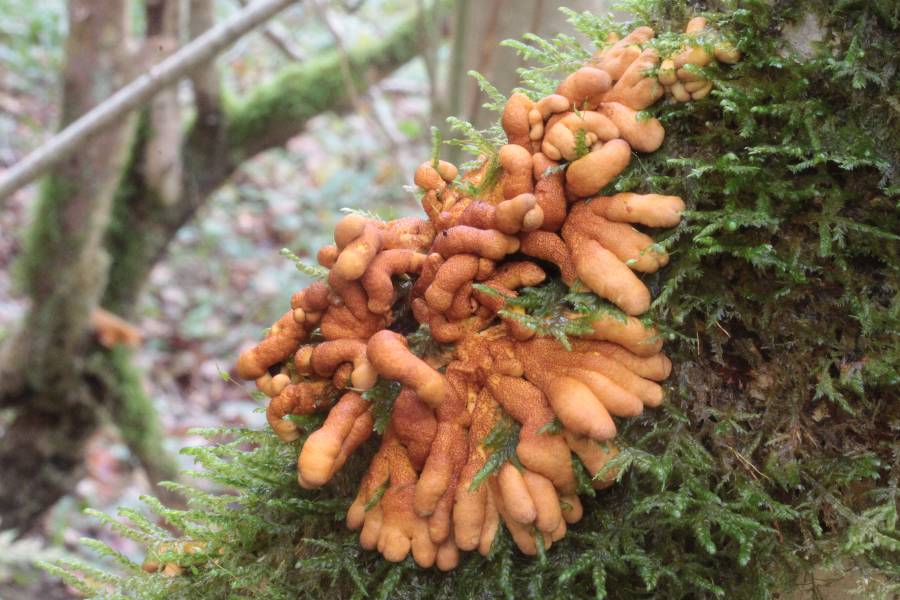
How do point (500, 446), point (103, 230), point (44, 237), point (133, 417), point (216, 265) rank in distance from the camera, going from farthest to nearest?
point (216, 265)
point (133, 417)
point (103, 230)
point (44, 237)
point (500, 446)

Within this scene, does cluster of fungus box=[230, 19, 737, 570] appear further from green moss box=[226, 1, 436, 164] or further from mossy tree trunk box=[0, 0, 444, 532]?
green moss box=[226, 1, 436, 164]

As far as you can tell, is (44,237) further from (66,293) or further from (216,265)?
(216,265)

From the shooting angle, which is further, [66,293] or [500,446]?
[66,293]

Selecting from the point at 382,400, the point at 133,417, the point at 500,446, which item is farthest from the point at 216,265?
the point at 500,446

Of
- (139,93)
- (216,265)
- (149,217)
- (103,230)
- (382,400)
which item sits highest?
(382,400)

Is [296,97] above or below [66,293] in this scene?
above

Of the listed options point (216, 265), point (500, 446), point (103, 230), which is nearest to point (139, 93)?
point (103, 230)

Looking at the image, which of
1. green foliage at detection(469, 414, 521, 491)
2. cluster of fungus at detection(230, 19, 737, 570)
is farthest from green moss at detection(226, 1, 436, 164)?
green foliage at detection(469, 414, 521, 491)

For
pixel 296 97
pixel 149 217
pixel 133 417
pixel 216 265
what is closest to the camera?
pixel 133 417
